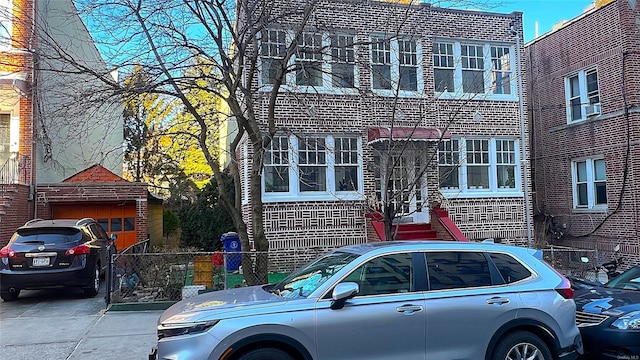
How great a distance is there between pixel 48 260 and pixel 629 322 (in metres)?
9.71

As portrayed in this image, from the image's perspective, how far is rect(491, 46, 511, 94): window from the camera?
15594 millimetres

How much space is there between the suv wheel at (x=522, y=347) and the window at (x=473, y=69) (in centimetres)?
1079

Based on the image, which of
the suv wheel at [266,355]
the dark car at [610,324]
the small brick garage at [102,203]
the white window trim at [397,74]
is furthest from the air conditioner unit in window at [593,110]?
the suv wheel at [266,355]

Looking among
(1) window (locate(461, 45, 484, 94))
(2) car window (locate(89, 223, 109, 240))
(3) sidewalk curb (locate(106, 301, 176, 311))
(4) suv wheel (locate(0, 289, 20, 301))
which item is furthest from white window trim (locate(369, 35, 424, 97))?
(4) suv wheel (locate(0, 289, 20, 301))

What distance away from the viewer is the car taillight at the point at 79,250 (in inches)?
381

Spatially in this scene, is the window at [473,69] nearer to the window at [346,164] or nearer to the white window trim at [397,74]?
the white window trim at [397,74]

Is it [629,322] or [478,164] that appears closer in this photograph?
[629,322]

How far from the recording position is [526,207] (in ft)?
49.7

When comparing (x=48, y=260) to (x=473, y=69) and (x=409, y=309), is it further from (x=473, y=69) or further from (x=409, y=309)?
(x=473, y=69)

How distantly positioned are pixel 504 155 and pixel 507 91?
2101 millimetres

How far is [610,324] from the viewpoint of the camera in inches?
225

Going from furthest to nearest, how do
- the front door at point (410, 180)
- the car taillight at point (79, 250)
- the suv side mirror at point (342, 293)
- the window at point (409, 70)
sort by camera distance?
the window at point (409, 70), the front door at point (410, 180), the car taillight at point (79, 250), the suv side mirror at point (342, 293)

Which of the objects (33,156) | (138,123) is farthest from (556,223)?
(138,123)

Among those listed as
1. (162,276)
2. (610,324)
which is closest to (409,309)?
(610,324)
